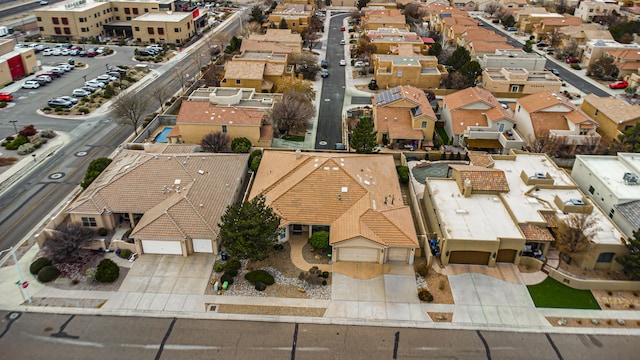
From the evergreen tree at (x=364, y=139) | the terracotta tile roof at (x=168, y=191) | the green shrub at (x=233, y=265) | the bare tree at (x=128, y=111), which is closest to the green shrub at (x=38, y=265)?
the terracotta tile roof at (x=168, y=191)

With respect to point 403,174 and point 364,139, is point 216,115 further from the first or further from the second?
point 403,174

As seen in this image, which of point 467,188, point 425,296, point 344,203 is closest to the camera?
point 425,296

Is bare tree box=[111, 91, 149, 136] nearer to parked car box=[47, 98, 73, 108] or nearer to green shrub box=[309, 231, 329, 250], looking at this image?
parked car box=[47, 98, 73, 108]

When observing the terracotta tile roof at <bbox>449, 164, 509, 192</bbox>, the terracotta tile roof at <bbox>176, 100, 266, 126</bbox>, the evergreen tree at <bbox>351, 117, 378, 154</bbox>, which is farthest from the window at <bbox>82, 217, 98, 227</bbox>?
the terracotta tile roof at <bbox>449, 164, 509, 192</bbox>

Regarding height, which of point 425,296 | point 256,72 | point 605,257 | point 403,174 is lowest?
point 425,296

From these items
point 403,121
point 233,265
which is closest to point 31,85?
point 233,265

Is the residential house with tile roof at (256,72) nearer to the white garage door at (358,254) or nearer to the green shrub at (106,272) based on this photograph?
the white garage door at (358,254)

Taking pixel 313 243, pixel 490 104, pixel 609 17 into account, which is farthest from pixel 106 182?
pixel 609 17

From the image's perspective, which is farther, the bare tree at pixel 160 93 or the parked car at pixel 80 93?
the parked car at pixel 80 93
